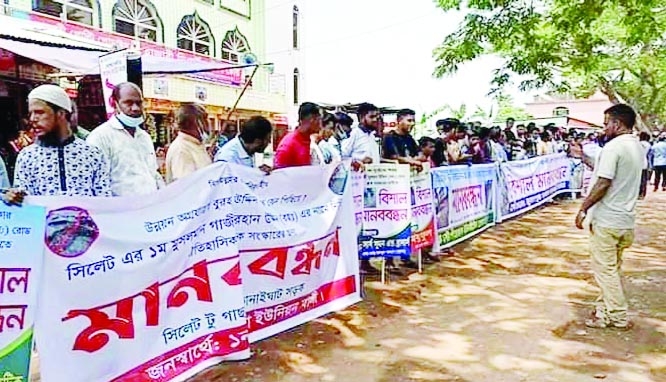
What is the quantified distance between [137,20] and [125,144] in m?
17.2

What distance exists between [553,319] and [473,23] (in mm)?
6171

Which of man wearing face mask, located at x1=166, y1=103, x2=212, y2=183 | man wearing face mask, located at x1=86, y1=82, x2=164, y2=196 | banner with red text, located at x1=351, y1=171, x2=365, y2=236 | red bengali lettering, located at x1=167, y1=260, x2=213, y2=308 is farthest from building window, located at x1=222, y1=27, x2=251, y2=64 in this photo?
red bengali lettering, located at x1=167, y1=260, x2=213, y2=308

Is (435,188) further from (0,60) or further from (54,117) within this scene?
(0,60)

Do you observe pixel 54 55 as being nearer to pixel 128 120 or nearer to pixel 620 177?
pixel 128 120

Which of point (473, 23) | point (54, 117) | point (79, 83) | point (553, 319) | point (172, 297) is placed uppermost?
point (473, 23)


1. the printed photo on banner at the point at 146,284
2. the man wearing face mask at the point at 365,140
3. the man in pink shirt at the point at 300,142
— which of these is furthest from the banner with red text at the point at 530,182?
the printed photo on banner at the point at 146,284

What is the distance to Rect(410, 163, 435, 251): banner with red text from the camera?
22.6ft

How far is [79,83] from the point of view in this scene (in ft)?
33.4

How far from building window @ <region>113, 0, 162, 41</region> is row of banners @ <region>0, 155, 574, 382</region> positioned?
15.5 metres

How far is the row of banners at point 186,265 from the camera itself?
3010 millimetres

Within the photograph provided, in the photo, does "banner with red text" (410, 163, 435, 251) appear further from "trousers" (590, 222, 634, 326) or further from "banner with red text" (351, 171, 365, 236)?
"trousers" (590, 222, 634, 326)

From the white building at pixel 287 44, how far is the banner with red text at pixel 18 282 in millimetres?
26231

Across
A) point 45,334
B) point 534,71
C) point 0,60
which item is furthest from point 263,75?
point 45,334

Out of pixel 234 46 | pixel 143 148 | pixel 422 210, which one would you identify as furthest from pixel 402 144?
pixel 234 46
